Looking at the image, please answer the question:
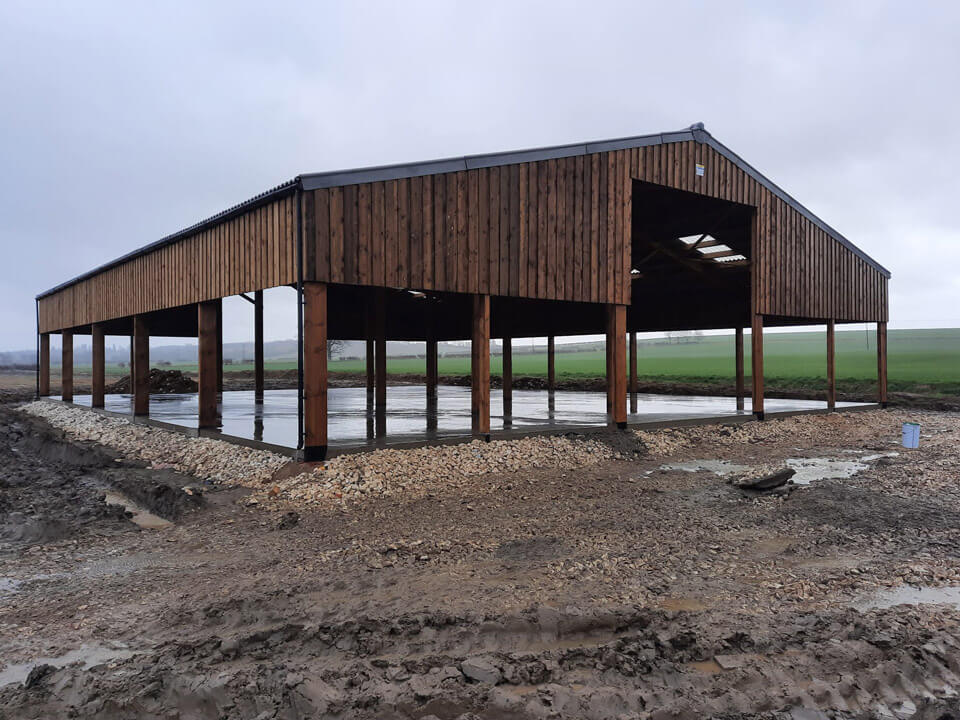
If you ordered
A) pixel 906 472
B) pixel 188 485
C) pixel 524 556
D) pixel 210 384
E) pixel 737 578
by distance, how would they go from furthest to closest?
pixel 210 384 < pixel 906 472 < pixel 188 485 < pixel 524 556 < pixel 737 578

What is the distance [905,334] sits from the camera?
10575cm

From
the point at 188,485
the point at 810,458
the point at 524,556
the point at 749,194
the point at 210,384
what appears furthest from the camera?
the point at 749,194

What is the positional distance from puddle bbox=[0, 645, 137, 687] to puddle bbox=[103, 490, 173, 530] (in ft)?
10.6

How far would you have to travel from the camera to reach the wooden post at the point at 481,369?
33.8 ft

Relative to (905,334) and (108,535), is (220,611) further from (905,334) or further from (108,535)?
(905,334)

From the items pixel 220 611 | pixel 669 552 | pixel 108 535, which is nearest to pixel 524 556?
pixel 669 552

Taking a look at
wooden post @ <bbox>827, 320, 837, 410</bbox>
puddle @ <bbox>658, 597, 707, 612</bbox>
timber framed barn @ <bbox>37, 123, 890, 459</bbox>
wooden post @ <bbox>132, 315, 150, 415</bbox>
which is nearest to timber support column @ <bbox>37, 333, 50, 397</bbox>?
timber framed barn @ <bbox>37, 123, 890, 459</bbox>

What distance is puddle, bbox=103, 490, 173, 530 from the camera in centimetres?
687

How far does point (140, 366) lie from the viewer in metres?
15.0

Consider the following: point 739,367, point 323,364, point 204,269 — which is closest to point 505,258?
point 323,364

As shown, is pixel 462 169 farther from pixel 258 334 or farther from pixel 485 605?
pixel 258 334

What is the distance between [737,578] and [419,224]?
23.5 ft

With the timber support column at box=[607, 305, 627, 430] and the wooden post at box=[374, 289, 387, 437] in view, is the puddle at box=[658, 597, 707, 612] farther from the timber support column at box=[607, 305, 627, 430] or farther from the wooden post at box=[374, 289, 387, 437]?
the wooden post at box=[374, 289, 387, 437]

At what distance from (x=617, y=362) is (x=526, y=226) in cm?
360
